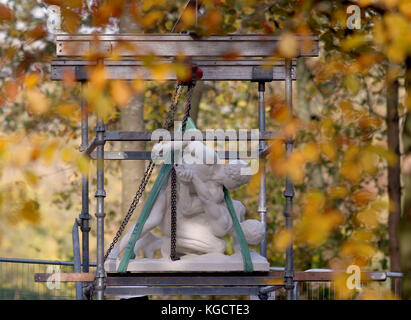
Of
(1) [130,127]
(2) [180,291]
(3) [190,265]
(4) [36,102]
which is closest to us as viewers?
(3) [190,265]

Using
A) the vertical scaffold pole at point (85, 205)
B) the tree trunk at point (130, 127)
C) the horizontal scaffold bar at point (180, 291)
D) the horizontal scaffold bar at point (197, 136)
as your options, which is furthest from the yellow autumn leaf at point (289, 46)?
the tree trunk at point (130, 127)

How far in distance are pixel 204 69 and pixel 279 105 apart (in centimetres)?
468

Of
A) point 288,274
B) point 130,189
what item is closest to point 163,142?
point 288,274

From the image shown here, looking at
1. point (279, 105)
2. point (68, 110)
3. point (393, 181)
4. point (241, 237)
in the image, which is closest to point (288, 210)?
point (241, 237)

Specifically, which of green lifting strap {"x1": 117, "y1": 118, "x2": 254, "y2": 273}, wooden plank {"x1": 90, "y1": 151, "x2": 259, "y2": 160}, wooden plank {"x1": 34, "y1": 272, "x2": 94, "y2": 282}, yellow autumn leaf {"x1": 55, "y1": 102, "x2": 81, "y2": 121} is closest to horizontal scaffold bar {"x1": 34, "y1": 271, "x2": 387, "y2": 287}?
wooden plank {"x1": 34, "y1": 272, "x2": 94, "y2": 282}

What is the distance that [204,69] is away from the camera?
7855 millimetres

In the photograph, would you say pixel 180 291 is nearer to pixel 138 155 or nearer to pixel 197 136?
pixel 138 155

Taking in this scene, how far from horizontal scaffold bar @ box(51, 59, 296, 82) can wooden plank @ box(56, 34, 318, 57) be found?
25 cm

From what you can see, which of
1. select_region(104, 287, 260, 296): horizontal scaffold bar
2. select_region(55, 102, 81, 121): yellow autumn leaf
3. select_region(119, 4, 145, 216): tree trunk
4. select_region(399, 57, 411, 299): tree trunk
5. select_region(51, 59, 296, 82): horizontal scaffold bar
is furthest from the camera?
select_region(55, 102, 81, 121): yellow autumn leaf

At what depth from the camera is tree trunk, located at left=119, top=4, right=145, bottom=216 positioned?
448 inches

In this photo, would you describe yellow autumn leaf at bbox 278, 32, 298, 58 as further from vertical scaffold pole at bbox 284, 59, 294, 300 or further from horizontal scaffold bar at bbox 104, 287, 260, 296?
horizontal scaffold bar at bbox 104, 287, 260, 296

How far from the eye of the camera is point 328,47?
7914 mm

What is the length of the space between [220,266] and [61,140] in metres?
9.23

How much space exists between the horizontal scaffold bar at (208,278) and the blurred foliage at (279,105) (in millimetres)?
243
